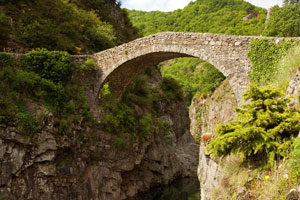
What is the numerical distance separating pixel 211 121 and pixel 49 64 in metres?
11.8

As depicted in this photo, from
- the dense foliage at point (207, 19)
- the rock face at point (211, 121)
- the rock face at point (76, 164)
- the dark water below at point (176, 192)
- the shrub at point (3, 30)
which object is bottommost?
the dark water below at point (176, 192)

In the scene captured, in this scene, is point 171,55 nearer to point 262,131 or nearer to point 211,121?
point 262,131

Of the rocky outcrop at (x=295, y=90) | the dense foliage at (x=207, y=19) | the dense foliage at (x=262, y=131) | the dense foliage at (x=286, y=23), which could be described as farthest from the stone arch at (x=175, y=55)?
the dense foliage at (x=207, y=19)

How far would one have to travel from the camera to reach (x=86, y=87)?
11.5 meters

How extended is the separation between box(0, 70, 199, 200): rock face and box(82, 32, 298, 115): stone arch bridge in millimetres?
2591

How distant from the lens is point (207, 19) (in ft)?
124

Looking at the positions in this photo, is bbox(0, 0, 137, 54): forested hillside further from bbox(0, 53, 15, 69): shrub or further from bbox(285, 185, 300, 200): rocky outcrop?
→ bbox(285, 185, 300, 200): rocky outcrop

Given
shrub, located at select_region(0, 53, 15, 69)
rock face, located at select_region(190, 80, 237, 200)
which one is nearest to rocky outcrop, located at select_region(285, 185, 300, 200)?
rock face, located at select_region(190, 80, 237, 200)

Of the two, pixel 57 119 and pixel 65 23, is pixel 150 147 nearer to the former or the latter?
pixel 57 119

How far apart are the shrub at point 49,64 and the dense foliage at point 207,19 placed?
21.8 metres

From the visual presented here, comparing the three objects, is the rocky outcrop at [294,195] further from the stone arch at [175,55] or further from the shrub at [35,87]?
the shrub at [35,87]

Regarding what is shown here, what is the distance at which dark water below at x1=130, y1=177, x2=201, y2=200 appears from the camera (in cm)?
1380

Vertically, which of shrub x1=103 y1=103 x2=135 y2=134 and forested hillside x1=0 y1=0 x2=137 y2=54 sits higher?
forested hillside x1=0 y1=0 x2=137 y2=54

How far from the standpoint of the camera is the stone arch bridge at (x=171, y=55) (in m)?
7.98
